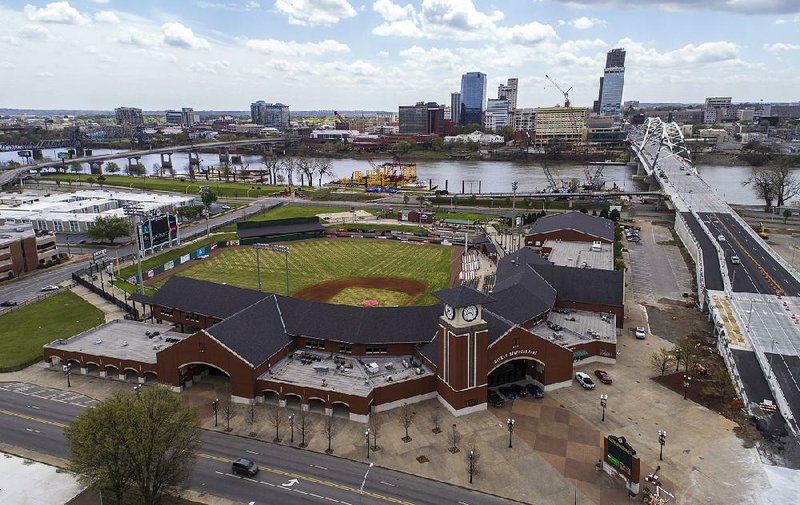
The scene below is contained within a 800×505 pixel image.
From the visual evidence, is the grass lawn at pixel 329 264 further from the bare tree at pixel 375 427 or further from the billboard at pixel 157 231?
the bare tree at pixel 375 427

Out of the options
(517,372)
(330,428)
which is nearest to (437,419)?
(330,428)

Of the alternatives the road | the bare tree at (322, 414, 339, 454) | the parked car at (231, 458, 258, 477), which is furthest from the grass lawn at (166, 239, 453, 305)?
the parked car at (231, 458, 258, 477)

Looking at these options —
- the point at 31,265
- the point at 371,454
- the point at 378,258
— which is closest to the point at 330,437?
the point at 371,454

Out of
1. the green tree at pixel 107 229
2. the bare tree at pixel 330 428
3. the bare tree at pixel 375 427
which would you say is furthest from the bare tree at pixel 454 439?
the green tree at pixel 107 229

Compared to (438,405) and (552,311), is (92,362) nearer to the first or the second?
(438,405)

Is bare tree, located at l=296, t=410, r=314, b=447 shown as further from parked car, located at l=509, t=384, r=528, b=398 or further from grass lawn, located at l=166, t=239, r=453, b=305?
grass lawn, located at l=166, t=239, r=453, b=305

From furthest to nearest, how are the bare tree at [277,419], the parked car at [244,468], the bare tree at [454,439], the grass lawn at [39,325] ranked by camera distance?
the grass lawn at [39,325] → the bare tree at [277,419] → the bare tree at [454,439] → the parked car at [244,468]
